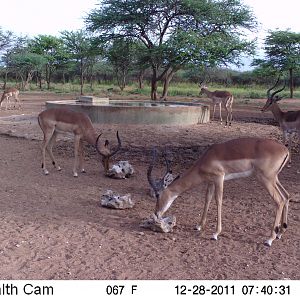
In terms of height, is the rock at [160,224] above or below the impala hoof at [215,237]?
above

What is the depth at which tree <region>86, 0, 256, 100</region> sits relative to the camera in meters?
22.9

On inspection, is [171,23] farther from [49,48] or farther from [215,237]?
[49,48]

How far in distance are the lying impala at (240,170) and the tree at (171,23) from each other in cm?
1774

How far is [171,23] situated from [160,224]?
21251mm

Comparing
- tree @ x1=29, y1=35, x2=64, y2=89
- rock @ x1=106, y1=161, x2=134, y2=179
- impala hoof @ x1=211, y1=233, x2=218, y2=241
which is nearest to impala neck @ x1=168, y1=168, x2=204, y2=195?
impala hoof @ x1=211, y1=233, x2=218, y2=241

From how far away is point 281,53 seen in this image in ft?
120

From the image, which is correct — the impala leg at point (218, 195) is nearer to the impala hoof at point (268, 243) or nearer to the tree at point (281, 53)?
the impala hoof at point (268, 243)

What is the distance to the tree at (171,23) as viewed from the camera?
2288cm

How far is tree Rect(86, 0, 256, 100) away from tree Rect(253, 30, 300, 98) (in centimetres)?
1181

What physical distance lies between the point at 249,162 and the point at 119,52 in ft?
71.8

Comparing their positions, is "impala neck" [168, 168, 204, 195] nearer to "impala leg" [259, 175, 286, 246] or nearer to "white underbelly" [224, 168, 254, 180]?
"white underbelly" [224, 168, 254, 180]

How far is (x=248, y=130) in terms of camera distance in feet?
46.0

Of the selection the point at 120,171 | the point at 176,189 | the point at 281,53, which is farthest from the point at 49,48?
the point at 176,189

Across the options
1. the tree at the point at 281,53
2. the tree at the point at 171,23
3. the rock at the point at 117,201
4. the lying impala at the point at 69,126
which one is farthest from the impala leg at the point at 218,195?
the tree at the point at 281,53
